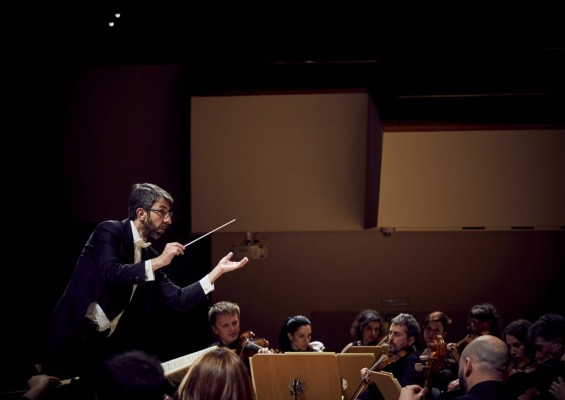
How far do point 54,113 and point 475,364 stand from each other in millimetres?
4032

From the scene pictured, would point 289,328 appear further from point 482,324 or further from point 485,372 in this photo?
point 485,372

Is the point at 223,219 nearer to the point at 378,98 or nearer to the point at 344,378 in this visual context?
the point at 378,98

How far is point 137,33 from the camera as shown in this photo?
570 cm

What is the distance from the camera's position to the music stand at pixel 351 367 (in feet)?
12.8

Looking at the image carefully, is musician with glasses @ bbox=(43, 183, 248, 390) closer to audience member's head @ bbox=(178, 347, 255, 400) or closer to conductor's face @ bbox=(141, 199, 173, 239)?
conductor's face @ bbox=(141, 199, 173, 239)

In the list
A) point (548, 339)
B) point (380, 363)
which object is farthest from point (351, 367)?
point (548, 339)

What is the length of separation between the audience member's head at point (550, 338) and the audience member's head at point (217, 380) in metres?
2.54

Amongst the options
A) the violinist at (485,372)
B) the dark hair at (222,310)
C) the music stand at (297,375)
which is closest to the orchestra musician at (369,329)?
the dark hair at (222,310)

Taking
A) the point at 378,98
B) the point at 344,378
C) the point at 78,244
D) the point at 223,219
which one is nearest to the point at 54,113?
the point at 78,244

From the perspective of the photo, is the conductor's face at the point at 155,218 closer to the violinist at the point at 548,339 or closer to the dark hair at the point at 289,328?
the dark hair at the point at 289,328

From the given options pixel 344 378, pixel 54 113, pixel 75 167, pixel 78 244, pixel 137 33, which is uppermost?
pixel 137 33

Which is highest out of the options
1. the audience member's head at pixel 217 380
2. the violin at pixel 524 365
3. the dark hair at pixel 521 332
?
the audience member's head at pixel 217 380

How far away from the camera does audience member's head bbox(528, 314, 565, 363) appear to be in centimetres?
413

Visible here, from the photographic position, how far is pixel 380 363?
4219mm
